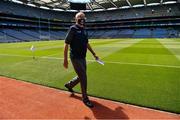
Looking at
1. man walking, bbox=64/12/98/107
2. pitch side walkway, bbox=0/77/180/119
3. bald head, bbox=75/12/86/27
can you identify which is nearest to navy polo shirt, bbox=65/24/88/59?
man walking, bbox=64/12/98/107

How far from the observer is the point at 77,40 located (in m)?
4.89

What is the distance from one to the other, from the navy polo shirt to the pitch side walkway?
140 cm

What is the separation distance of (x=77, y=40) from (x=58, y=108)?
1892 millimetres

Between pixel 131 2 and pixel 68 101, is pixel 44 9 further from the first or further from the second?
pixel 68 101

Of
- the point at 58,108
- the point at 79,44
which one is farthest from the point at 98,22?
the point at 58,108

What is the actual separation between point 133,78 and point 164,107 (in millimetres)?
2967

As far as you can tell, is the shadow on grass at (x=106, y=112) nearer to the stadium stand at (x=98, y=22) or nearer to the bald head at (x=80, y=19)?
the bald head at (x=80, y=19)

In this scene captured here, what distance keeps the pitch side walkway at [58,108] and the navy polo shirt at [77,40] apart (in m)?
1.40

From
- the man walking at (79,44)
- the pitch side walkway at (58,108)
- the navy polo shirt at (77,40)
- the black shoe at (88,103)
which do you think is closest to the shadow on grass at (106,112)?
the pitch side walkway at (58,108)

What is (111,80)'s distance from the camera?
7.50 m

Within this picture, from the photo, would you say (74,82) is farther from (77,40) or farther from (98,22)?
(98,22)

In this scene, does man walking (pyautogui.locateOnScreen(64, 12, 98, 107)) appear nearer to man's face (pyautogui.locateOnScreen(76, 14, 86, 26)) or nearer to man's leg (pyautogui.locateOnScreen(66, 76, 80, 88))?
man's face (pyautogui.locateOnScreen(76, 14, 86, 26))

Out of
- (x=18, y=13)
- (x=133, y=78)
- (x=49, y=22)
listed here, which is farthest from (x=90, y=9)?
(x=133, y=78)

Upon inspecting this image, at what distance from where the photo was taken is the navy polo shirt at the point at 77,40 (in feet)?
15.7
